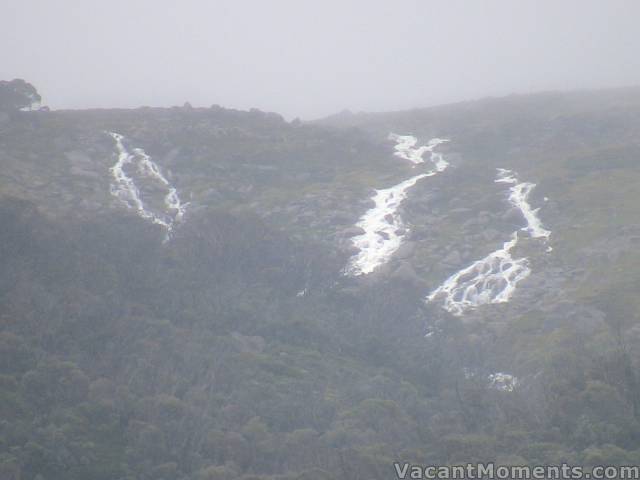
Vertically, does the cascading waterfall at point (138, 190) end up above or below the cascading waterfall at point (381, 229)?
above

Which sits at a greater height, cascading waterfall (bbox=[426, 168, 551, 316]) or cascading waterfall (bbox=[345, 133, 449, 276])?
cascading waterfall (bbox=[345, 133, 449, 276])

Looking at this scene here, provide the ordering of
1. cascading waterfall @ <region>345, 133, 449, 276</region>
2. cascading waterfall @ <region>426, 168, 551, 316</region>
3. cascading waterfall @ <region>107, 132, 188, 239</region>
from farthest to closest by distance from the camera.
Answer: cascading waterfall @ <region>107, 132, 188, 239</region>, cascading waterfall @ <region>345, 133, 449, 276</region>, cascading waterfall @ <region>426, 168, 551, 316</region>

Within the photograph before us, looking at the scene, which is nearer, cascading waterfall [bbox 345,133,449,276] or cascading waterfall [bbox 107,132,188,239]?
cascading waterfall [bbox 345,133,449,276]

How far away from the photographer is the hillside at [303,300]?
23016mm

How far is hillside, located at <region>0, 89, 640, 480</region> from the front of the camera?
23.0 meters

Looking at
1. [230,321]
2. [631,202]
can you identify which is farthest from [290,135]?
[230,321]

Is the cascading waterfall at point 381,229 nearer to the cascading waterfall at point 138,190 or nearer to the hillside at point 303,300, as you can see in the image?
the hillside at point 303,300

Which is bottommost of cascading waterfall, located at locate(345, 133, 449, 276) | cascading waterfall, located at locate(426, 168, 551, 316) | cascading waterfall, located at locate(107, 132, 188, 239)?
cascading waterfall, located at locate(426, 168, 551, 316)

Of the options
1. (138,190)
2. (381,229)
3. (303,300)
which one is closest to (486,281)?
(381,229)

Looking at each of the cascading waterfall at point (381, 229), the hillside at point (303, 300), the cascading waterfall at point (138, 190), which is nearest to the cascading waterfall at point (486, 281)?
the hillside at point (303, 300)

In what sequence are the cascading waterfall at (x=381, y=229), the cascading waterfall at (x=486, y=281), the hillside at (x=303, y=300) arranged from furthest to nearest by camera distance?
the cascading waterfall at (x=381, y=229)
the cascading waterfall at (x=486, y=281)
the hillside at (x=303, y=300)

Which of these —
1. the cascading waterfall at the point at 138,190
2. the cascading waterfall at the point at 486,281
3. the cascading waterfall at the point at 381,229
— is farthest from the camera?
the cascading waterfall at the point at 138,190

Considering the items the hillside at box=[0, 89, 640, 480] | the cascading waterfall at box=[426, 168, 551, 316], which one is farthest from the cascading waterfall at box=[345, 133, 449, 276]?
the cascading waterfall at box=[426, 168, 551, 316]

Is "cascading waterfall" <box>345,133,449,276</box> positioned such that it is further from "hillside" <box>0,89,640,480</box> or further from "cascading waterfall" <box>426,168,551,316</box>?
"cascading waterfall" <box>426,168,551,316</box>
